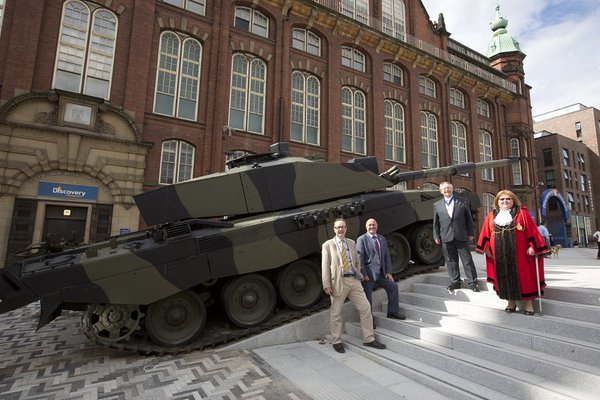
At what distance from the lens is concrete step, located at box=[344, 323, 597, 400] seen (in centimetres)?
325

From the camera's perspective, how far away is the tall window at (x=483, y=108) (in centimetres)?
2900

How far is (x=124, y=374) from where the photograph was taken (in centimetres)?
442

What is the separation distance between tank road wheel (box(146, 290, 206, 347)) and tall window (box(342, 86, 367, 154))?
1627 cm

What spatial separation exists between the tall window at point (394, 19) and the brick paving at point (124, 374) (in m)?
24.7

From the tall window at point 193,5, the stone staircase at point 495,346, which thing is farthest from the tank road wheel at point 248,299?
the tall window at point 193,5

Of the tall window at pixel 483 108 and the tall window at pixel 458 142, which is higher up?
the tall window at pixel 483 108

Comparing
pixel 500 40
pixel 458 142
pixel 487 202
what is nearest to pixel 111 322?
pixel 458 142

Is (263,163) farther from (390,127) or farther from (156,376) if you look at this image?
(390,127)

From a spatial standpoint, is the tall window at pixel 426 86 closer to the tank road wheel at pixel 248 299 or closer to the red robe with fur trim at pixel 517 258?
the red robe with fur trim at pixel 517 258

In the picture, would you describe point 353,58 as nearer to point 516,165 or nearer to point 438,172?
point 438,172

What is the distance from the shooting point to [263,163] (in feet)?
23.8

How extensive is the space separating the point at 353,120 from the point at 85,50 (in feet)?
46.7

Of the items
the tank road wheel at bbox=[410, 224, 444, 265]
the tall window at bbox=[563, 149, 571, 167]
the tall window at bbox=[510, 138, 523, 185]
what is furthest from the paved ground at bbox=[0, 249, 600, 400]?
the tall window at bbox=[563, 149, 571, 167]

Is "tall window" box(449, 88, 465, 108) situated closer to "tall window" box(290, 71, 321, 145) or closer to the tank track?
"tall window" box(290, 71, 321, 145)
